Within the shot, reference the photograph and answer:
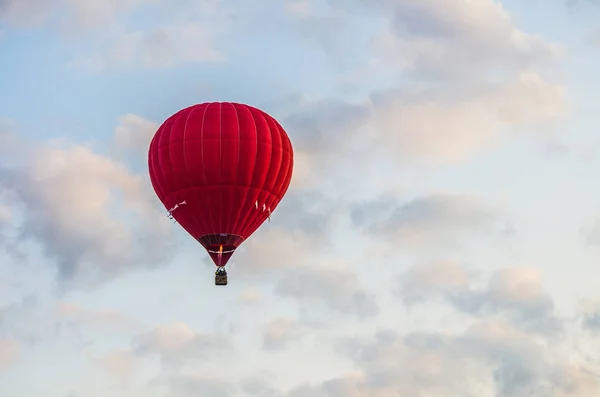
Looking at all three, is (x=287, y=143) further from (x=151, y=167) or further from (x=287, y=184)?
(x=151, y=167)

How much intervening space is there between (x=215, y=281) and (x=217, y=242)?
10.4ft

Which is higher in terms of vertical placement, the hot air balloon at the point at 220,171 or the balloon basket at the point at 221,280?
the hot air balloon at the point at 220,171

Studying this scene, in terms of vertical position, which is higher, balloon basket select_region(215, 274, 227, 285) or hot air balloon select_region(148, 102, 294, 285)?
hot air balloon select_region(148, 102, 294, 285)

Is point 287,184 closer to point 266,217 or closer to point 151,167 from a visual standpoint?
point 266,217

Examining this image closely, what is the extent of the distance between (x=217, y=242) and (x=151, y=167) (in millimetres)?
7573

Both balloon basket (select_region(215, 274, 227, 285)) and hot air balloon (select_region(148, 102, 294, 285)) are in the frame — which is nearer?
hot air balloon (select_region(148, 102, 294, 285))

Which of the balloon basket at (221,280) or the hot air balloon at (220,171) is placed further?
the balloon basket at (221,280)

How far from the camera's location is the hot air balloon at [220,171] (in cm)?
11338

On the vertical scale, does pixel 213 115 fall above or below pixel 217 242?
above

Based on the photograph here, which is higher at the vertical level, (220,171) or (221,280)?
(220,171)

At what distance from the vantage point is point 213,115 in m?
114

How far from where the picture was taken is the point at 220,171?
113312 millimetres

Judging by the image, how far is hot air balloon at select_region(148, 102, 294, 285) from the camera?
11338cm

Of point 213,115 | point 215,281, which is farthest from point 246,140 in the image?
point 215,281
